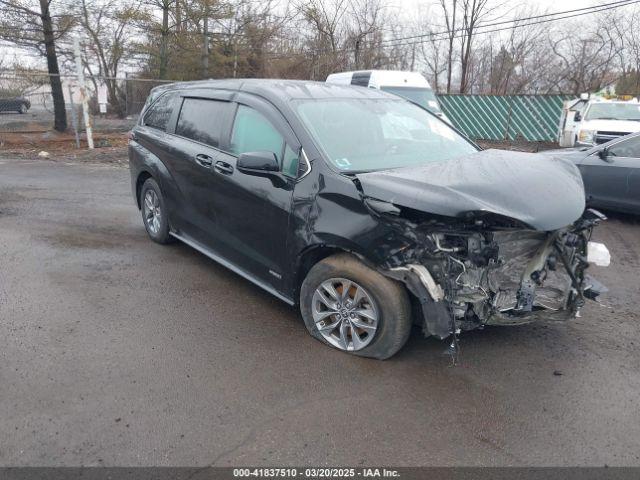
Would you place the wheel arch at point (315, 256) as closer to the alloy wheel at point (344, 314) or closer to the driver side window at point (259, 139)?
the alloy wheel at point (344, 314)

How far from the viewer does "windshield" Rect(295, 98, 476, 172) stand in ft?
12.1

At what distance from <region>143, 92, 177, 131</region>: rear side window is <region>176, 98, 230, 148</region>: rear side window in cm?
31

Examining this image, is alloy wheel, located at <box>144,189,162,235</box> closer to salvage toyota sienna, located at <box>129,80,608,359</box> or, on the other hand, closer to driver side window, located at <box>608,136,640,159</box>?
salvage toyota sienna, located at <box>129,80,608,359</box>

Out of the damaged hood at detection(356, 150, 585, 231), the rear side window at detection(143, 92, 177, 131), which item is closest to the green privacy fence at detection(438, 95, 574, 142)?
the rear side window at detection(143, 92, 177, 131)

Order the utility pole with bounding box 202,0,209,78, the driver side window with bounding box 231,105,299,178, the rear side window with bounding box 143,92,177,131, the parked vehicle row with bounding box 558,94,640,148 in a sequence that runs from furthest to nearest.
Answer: the utility pole with bounding box 202,0,209,78 → the parked vehicle row with bounding box 558,94,640,148 → the rear side window with bounding box 143,92,177,131 → the driver side window with bounding box 231,105,299,178

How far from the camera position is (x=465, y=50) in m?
28.4

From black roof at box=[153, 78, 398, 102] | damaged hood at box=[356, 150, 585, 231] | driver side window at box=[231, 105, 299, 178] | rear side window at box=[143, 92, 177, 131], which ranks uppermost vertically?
black roof at box=[153, 78, 398, 102]

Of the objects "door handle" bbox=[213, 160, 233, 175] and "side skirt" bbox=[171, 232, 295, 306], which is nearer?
"side skirt" bbox=[171, 232, 295, 306]

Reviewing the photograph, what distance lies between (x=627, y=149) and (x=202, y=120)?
595cm

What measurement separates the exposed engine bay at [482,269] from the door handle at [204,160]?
181cm

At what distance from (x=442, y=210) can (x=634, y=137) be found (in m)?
5.75

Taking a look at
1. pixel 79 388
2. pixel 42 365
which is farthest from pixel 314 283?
pixel 42 365

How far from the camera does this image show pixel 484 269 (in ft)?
10.2

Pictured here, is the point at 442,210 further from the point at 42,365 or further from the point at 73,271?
the point at 73,271
